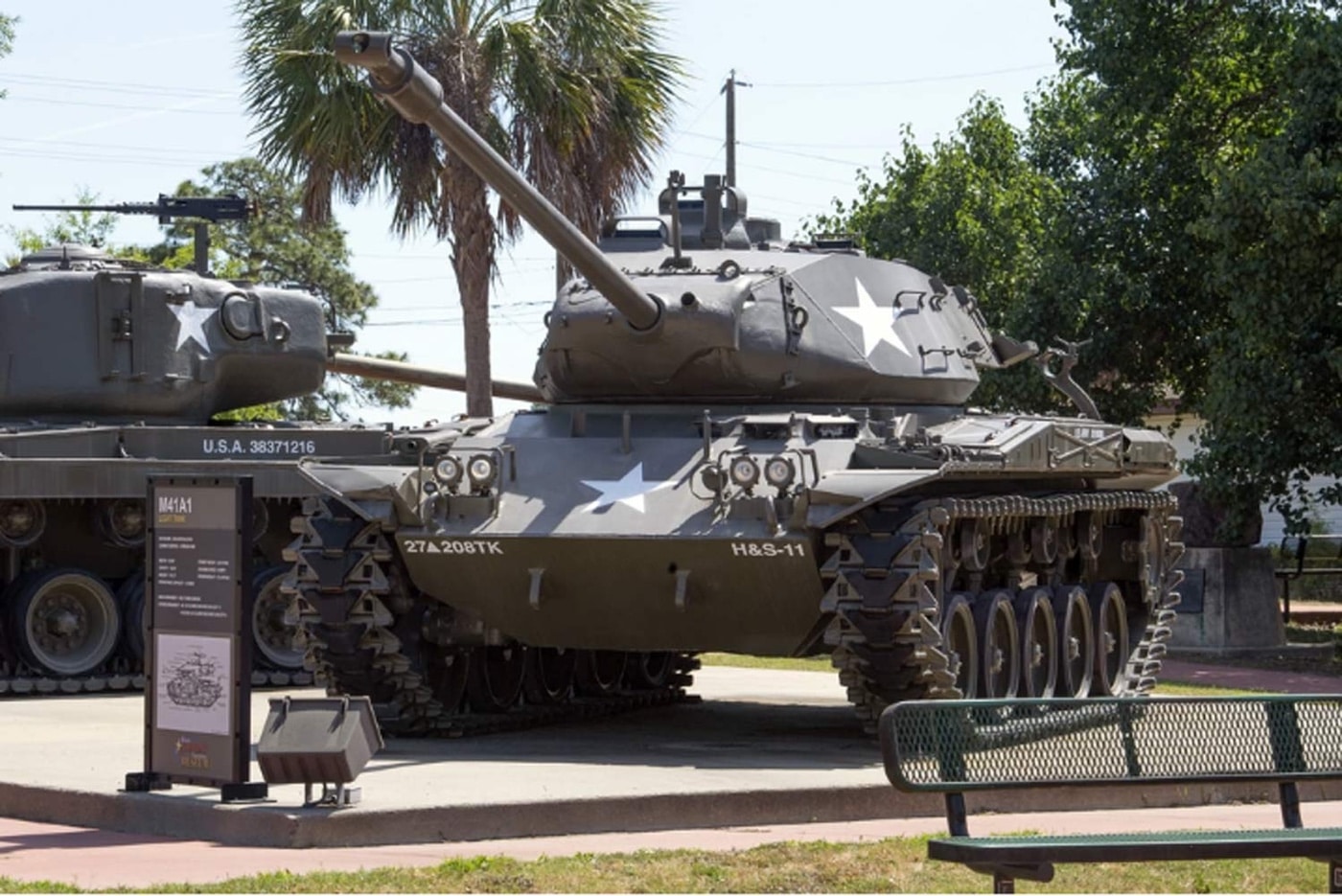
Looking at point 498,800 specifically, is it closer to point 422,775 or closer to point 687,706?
point 422,775

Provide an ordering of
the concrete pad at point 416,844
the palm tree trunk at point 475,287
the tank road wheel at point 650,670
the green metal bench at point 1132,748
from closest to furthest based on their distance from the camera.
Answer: the green metal bench at point 1132,748 < the concrete pad at point 416,844 < the tank road wheel at point 650,670 < the palm tree trunk at point 475,287

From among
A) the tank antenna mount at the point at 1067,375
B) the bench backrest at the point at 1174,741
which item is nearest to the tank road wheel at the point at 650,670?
the tank antenna mount at the point at 1067,375

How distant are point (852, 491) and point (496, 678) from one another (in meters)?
3.96

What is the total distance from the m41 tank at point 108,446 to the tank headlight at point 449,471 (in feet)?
17.1

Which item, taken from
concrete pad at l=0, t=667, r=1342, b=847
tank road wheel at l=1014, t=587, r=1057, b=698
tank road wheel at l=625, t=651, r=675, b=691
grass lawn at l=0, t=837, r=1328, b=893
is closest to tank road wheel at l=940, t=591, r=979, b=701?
concrete pad at l=0, t=667, r=1342, b=847

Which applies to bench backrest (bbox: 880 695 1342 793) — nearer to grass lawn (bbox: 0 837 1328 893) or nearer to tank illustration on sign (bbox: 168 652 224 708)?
grass lawn (bbox: 0 837 1328 893)

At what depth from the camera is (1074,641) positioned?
53.3ft

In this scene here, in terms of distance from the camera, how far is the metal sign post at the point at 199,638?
438 inches

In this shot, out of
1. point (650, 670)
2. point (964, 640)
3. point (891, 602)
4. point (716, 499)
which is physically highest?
point (716, 499)

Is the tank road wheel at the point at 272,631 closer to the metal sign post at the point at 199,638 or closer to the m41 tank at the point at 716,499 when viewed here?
the m41 tank at the point at 716,499

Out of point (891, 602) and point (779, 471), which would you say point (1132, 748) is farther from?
point (779, 471)

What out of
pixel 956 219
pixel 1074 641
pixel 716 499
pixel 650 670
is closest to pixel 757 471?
pixel 716 499

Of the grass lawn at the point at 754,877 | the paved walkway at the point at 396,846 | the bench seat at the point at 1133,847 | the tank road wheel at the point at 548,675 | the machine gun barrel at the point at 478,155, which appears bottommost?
the paved walkway at the point at 396,846

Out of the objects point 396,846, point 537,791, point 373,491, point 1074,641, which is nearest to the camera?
point 396,846
